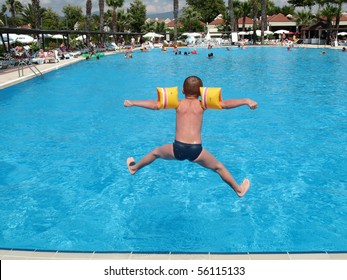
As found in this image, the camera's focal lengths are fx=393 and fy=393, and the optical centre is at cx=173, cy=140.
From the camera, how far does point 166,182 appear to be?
308 inches

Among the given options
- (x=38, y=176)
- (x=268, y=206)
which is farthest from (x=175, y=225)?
(x=38, y=176)

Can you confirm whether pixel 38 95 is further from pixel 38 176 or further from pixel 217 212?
pixel 217 212

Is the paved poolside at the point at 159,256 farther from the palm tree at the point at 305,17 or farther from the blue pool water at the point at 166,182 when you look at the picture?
the palm tree at the point at 305,17

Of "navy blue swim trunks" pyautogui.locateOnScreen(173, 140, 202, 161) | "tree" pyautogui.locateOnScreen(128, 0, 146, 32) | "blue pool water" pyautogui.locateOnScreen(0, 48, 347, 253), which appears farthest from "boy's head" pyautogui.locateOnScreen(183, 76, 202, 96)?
"tree" pyautogui.locateOnScreen(128, 0, 146, 32)

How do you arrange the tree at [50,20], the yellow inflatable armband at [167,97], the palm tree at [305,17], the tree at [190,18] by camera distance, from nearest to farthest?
the yellow inflatable armband at [167,97]
the palm tree at [305,17]
the tree at [50,20]
the tree at [190,18]

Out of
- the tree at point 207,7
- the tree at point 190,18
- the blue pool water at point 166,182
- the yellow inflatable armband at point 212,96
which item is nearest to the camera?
the yellow inflatable armband at point 212,96

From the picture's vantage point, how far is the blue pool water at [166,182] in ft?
18.6

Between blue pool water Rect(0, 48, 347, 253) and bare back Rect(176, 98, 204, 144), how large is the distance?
162 cm

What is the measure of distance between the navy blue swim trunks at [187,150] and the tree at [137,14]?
301ft

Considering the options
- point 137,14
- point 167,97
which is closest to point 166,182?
point 167,97

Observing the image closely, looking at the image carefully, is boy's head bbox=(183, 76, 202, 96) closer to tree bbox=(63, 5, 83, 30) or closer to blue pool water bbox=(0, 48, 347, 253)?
blue pool water bbox=(0, 48, 347, 253)

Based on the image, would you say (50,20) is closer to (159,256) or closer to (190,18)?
(190,18)

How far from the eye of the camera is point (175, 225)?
19.5 ft

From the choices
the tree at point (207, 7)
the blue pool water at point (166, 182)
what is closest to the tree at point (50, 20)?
the tree at point (207, 7)
